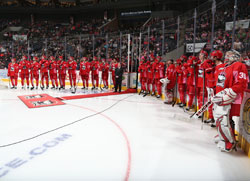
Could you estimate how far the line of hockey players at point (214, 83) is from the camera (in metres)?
2.90

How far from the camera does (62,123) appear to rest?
182 inches

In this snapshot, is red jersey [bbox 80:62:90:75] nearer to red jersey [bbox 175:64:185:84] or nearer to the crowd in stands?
the crowd in stands

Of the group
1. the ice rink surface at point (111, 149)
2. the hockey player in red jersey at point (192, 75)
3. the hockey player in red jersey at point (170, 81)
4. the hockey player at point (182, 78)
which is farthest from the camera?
the hockey player in red jersey at point (170, 81)

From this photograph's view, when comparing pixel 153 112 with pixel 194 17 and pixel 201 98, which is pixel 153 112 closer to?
pixel 201 98

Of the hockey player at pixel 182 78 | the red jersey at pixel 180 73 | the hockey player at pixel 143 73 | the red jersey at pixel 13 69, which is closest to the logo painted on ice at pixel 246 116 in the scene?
the hockey player at pixel 182 78

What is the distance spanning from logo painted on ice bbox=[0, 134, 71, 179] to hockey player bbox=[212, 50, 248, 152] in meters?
2.74

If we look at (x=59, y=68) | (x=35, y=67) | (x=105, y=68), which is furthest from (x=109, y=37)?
(x=35, y=67)

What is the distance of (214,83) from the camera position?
438 cm

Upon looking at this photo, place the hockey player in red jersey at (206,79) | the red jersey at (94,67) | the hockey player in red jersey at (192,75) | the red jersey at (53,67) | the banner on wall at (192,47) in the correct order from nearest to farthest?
the hockey player in red jersey at (206,79) < the hockey player in red jersey at (192,75) < the banner on wall at (192,47) < the red jersey at (53,67) < the red jersey at (94,67)

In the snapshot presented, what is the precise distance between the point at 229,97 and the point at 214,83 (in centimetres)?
167

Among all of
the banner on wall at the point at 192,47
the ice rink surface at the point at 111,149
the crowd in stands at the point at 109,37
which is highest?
the crowd in stands at the point at 109,37

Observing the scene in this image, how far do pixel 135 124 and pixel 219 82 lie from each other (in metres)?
2.12

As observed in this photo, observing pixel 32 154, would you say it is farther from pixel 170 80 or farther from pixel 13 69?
pixel 13 69

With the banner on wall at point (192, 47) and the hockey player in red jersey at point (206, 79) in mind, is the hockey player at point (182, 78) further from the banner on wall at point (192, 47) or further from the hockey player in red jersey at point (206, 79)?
the banner on wall at point (192, 47)
